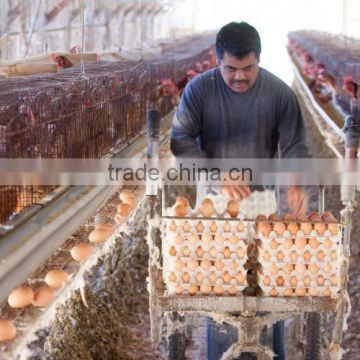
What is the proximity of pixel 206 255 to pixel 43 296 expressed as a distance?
474mm

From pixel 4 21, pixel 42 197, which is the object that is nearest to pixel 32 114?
pixel 42 197

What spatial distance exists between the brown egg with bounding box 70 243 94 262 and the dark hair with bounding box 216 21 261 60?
0.79 metres

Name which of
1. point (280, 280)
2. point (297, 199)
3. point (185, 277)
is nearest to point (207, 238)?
point (185, 277)

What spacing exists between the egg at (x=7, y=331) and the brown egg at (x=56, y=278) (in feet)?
0.88

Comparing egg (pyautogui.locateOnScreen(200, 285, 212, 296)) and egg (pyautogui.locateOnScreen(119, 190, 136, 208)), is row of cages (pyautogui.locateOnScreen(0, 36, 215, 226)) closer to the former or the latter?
egg (pyautogui.locateOnScreen(119, 190, 136, 208))

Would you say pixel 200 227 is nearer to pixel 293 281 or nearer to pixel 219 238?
pixel 219 238

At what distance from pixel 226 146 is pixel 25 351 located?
1.15 metres

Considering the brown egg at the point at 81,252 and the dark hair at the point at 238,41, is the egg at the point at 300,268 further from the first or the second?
the dark hair at the point at 238,41

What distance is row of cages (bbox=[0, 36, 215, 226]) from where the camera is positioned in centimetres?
234

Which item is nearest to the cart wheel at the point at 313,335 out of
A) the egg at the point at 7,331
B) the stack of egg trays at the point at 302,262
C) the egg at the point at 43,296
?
the stack of egg trays at the point at 302,262

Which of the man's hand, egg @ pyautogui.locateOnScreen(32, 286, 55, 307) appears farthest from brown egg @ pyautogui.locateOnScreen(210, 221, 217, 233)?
egg @ pyautogui.locateOnScreen(32, 286, 55, 307)

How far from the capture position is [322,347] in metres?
2.92

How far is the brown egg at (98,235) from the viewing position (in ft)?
8.09

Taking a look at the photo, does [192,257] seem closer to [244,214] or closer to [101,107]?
[244,214]
